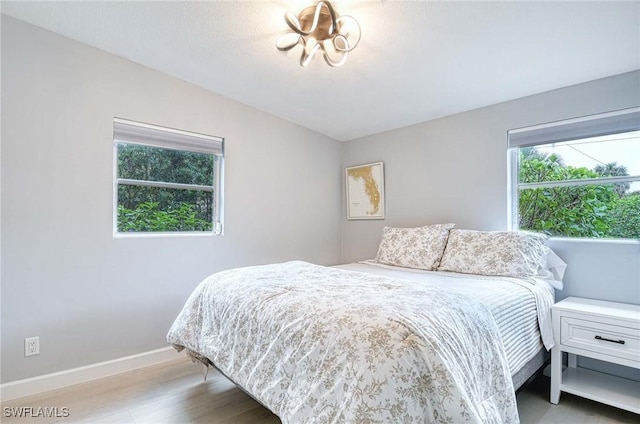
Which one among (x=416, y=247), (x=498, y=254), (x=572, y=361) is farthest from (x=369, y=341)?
(x=572, y=361)

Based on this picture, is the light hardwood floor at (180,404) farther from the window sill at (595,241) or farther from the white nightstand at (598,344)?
the window sill at (595,241)

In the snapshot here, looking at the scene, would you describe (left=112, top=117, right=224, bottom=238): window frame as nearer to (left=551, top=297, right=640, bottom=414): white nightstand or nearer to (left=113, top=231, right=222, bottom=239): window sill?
(left=113, top=231, right=222, bottom=239): window sill

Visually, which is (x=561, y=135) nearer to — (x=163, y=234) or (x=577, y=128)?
(x=577, y=128)

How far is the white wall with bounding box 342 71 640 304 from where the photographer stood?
2266mm

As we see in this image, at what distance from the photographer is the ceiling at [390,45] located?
1.88 m

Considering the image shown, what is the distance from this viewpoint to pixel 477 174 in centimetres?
295

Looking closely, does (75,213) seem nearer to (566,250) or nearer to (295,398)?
(295,398)

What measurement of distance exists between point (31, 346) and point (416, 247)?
9.69 ft

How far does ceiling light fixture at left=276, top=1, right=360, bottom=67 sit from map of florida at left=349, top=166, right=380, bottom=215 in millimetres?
1840

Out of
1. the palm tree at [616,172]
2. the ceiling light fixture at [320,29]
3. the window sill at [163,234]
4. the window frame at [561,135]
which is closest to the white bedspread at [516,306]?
the window frame at [561,135]

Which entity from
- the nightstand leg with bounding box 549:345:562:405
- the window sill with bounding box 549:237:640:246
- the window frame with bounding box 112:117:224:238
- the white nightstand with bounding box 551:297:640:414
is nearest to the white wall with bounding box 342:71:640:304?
the window sill with bounding box 549:237:640:246

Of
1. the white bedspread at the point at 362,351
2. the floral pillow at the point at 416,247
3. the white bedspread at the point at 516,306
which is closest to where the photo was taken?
the white bedspread at the point at 362,351

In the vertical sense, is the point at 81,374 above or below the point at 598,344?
below

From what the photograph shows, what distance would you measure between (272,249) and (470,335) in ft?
7.87
